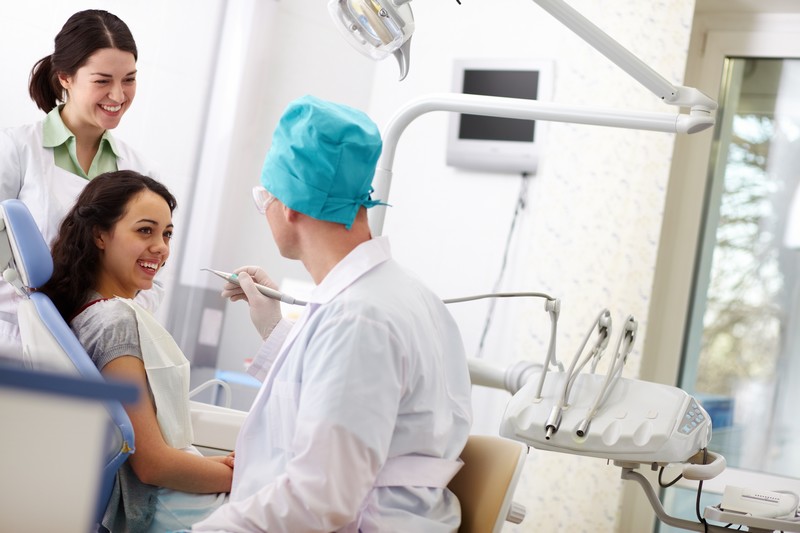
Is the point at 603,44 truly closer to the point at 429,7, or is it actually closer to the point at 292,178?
the point at 292,178

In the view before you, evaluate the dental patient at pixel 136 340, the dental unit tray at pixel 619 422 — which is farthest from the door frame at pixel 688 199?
the dental patient at pixel 136 340

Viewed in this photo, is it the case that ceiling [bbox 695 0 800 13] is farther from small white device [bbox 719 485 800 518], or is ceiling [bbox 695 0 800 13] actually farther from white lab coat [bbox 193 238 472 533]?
white lab coat [bbox 193 238 472 533]

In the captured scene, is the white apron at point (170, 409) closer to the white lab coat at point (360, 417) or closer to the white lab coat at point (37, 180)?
the white lab coat at point (360, 417)

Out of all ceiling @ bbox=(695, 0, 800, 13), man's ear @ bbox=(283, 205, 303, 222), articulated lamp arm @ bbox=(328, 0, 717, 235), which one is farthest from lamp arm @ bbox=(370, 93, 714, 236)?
ceiling @ bbox=(695, 0, 800, 13)

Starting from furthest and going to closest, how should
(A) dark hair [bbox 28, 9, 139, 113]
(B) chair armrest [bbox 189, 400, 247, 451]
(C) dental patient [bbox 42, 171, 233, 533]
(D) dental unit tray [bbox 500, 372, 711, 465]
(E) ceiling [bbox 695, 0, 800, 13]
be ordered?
(E) ceiling [bbox 695, 0, 800, 13] < (A) dark hair [bbox 28, 9, 139, 113] < (B) chair armrest [bbox 189, 400, 247, 451] < (D) dental unit tray [bbox 500, 372, 711, 465] < (C) dental patient [bbox 42, 171, 233, 533]

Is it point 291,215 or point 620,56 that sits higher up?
point 620,56

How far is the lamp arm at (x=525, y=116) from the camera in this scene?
194cm

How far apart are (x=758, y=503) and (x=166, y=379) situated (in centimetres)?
125

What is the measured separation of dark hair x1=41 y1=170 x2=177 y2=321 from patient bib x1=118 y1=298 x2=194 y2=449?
0.11 meters

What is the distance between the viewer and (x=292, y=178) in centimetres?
154

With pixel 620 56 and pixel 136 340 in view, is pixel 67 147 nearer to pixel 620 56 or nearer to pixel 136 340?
pixel 136 340

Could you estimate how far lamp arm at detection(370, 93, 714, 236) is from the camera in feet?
6.35

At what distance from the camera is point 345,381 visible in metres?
1.35

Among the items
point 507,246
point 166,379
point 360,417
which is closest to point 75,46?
point 166,379
